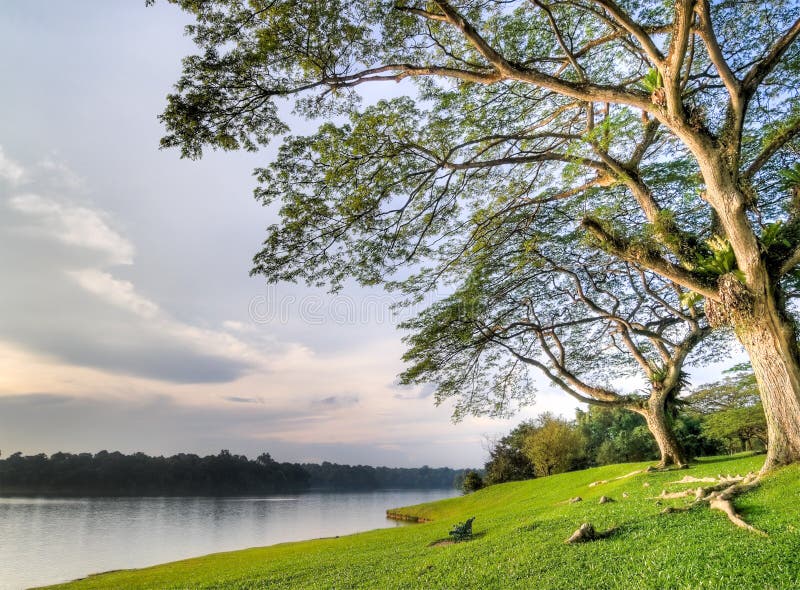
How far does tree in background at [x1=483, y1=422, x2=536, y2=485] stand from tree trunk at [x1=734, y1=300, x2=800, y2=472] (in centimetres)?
3406

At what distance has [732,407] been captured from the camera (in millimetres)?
33969

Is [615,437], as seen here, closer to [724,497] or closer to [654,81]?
[724,497]

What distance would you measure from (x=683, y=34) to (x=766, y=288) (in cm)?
512

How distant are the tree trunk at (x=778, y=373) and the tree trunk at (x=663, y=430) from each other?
376 inches

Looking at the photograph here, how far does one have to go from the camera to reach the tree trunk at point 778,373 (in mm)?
8633

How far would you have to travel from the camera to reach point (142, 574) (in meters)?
15.3

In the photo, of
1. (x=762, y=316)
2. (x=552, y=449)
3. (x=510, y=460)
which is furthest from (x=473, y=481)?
(x=762, y=316)

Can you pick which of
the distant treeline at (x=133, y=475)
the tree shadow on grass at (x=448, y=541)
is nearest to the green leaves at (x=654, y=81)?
the tree shadow on grass at (x=448, y=541)

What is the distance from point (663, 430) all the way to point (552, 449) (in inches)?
825

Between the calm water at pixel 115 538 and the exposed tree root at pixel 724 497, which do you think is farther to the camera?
the calm water at pixel 115 538

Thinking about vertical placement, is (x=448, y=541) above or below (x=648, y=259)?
below

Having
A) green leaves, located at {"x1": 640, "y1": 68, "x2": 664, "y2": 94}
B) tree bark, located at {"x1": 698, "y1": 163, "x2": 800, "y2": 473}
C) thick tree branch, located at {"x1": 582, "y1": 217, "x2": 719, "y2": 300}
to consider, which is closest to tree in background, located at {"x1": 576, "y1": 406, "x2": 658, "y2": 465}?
tree bark, located at {"x1": 698, "y1": 163, "x2": 800, "y2": 473}

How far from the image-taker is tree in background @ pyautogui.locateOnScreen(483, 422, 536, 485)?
135ft

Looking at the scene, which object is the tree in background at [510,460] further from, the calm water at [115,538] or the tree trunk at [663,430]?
the tree trunk at [663,430]
